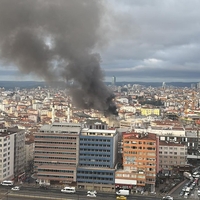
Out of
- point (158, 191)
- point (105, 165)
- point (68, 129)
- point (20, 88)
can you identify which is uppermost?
point (20, 88)

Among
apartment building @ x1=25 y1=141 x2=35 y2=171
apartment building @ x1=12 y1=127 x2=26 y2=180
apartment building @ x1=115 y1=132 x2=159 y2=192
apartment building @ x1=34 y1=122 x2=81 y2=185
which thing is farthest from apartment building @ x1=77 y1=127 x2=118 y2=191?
apartment building @ x1=25 y1=141 x2=35 y2=171

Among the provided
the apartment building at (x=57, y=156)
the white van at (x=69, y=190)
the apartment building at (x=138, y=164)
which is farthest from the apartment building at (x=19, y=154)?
the apartment building at (x=138, y=164)

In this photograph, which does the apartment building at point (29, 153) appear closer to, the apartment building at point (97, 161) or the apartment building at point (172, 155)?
the apartment building at point (97, 161)

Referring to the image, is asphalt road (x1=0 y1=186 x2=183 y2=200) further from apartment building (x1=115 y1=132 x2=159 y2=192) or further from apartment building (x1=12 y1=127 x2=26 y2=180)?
apartment building (x1=12 y1=127 x2=26 y2=180)

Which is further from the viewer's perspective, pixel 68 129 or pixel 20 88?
pixel 20 88

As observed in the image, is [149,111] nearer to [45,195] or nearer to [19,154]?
[19,154]

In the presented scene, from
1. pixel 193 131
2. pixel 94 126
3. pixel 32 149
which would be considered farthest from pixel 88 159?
pixel 193 131

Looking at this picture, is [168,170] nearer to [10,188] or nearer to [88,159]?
[88,159]

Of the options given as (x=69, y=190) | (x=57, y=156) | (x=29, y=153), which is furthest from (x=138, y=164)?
(x=29, y=153)
